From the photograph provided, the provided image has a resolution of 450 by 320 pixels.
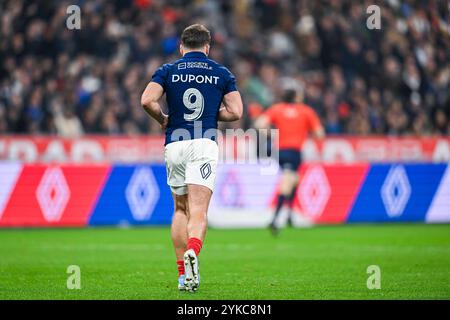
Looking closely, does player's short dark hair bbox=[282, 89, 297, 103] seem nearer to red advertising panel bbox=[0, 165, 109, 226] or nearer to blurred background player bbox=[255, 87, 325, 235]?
blurred background player bbox=[255, 87, 325, 235]

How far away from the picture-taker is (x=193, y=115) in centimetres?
830

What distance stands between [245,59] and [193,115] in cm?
1528

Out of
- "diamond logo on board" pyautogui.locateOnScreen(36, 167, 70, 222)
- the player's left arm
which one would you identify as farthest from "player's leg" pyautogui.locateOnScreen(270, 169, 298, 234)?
the player's left arm

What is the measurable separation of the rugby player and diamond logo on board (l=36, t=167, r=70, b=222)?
9028mm

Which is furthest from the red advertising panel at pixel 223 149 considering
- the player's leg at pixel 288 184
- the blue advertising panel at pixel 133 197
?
the player's leg at pixel 288 184

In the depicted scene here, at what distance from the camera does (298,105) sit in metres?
17.0

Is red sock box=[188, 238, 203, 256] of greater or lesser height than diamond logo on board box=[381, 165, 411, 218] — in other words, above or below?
below

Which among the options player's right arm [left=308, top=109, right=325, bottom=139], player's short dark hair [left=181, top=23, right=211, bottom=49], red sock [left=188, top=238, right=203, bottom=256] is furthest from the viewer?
player's right arm [left=308, top=109, right=325, bottom=139]

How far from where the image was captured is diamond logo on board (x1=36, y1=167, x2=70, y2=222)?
55.8 feet

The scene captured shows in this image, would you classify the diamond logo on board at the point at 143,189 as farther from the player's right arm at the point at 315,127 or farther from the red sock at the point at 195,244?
the red sock at the point at 195,244

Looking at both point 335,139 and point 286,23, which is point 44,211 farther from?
point 286,23

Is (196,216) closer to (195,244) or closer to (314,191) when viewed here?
(195,244)

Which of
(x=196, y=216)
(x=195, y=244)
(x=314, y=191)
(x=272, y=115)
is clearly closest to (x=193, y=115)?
(x=196, y=216)

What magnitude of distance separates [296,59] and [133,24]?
173 inches
